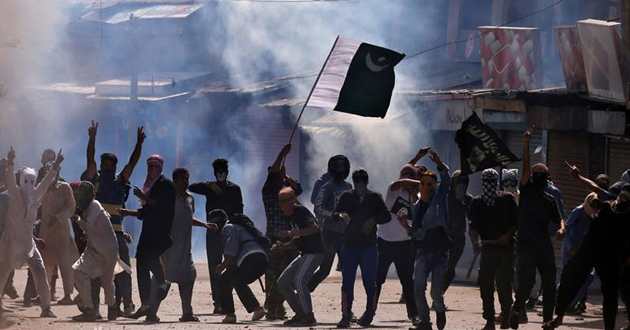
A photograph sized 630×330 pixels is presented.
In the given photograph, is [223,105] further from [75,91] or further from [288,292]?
[288,292]

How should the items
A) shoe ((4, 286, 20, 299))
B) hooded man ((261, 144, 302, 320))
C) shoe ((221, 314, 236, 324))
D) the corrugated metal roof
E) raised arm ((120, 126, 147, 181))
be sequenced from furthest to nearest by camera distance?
the corrugated metal roof < shoe ((4, 286, 20, 299)) < hooded man ((261, 144, 302, 320)) < raised arm ((120, 126, 147, 181)) < shoe ((221, 314, 236, 324))

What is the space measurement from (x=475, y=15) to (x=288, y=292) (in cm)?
2192

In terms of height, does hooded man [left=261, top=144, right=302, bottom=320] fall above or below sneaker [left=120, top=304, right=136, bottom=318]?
above

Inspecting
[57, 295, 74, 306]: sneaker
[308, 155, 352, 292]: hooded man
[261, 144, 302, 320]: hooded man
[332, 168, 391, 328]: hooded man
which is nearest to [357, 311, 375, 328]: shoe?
Answer: [332, 168, 391, 328]: hooded man

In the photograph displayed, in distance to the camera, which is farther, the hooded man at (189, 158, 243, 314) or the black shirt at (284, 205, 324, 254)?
the hooded man at (189, 158, 243, 314)

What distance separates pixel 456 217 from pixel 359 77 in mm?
1829

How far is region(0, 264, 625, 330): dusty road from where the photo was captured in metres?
12.8

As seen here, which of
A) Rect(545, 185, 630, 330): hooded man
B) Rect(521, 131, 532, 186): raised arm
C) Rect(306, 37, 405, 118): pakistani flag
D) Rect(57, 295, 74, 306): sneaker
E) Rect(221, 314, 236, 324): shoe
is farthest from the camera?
Rect(306, 37, 405, 118): pakistani flag

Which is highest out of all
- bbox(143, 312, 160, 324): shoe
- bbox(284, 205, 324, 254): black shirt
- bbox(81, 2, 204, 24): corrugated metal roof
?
bbox(81, 2, 204, 24): corrugated metal roof

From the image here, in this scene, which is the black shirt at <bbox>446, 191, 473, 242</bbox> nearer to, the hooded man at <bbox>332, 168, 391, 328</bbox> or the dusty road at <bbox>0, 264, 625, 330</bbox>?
the dusty road at <bbox>0, 264, 625, 330</bbox>

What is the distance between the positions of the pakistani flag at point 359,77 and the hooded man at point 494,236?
11.3 feet

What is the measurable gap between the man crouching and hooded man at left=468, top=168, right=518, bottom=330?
3319 millimetres

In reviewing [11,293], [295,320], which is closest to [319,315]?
[295,320]

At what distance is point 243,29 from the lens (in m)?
40.6
